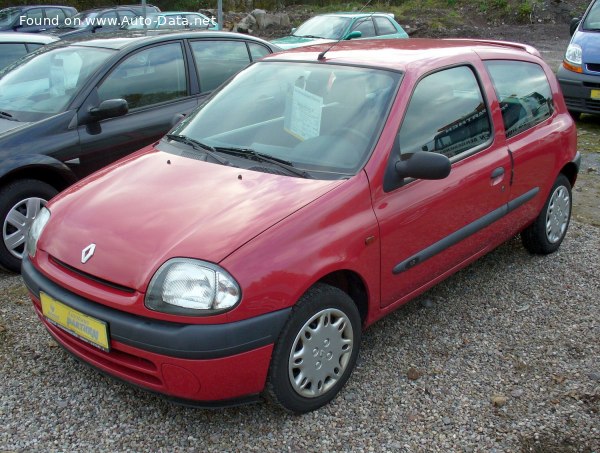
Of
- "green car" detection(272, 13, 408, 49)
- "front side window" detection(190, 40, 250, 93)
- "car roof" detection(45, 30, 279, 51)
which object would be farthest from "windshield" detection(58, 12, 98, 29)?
"front side window" detection(190, 40, 250, 93)

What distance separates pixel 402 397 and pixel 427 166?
113 cm

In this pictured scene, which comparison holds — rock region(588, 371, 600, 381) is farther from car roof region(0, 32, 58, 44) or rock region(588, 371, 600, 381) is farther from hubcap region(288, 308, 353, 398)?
car roof region(0, 32, 58, 44)

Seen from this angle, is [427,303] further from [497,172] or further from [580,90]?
[580,90]

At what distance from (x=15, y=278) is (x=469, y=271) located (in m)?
3.19

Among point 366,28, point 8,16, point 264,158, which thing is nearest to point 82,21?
point 8,16

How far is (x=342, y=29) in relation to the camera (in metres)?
12.2

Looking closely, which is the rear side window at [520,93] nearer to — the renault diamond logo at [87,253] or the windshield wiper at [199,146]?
the windshield wiper at [199,146]

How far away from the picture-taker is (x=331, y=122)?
3.29m

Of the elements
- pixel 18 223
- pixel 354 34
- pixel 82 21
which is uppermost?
pixel 18 223

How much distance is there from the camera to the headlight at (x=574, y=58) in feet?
29.1

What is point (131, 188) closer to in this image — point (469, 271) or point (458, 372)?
point (458, 372)

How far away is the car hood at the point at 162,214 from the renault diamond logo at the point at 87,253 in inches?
0.7

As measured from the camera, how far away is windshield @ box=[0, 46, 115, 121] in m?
4.70

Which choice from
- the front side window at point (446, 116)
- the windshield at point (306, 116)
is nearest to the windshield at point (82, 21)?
the windshield at point (306, 116)
